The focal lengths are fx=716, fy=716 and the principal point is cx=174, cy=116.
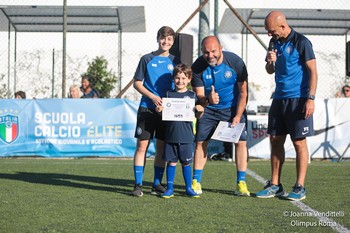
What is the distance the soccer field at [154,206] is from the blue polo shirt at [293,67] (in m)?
1.10

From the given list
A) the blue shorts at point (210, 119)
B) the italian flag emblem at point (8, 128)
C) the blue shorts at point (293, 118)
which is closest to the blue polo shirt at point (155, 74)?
the blue shorts at point (210, 119)

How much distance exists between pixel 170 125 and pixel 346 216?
2241mm

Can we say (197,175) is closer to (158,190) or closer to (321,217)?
(158,190)

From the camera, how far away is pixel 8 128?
45.7 ft

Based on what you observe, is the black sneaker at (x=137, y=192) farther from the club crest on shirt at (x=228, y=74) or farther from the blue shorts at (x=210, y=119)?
the club crest on shirt at (x=228, y=74)

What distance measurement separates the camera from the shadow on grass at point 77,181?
8.26 meters

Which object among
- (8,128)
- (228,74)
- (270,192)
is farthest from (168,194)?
(8,128)

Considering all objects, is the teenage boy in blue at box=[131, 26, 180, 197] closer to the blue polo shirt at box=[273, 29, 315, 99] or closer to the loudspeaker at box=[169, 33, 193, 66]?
the loudspeaker at box=[169, 33, 193, 66]

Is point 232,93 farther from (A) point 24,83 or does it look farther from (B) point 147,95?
(A) point 24,83

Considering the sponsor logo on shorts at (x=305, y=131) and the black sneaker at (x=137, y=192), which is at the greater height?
the sponsor logo on shorts at (x=305, y=131)

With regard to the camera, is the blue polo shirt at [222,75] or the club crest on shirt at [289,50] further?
the blue polo shirt at [222,75]

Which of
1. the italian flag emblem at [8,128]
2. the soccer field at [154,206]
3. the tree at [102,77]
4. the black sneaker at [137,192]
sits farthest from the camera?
the tree at [102,77]

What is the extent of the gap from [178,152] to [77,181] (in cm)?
202

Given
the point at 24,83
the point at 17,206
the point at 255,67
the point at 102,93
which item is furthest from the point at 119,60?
the point at 17,206
